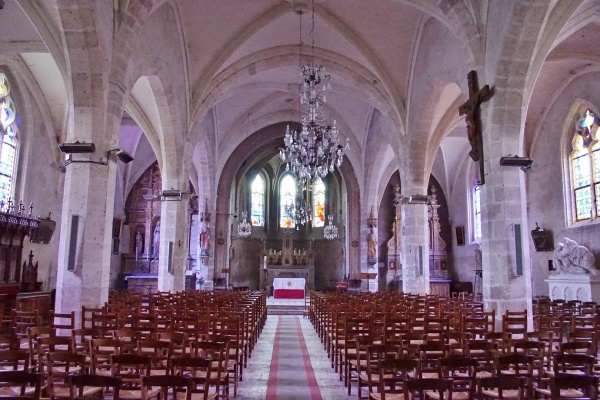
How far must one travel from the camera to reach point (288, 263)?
29.8 metres

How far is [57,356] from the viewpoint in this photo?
4055 millimetres

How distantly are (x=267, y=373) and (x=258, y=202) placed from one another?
Result: 25.8 metres

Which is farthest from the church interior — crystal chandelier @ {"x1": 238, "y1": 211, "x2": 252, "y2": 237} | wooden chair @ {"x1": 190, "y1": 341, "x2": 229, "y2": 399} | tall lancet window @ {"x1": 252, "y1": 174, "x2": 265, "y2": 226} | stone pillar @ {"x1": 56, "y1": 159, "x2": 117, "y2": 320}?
wooden chair @ {"x1": 190, "y1": 341, "x2": 229, "y2": 399}

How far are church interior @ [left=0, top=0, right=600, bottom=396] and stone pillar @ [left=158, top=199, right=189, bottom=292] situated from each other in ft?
0.27

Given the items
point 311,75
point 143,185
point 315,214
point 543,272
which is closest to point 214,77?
point 311,75

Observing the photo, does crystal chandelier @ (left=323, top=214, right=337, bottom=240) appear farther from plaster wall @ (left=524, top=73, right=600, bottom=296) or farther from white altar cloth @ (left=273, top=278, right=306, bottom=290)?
plaster wall @ (left=524, top=73, right=600, bottom=296)

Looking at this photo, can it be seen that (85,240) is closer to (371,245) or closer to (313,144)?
(313,144)

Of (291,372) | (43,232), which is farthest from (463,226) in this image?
(291,372)

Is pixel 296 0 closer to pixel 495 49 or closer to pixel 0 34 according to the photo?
pixel 495 49

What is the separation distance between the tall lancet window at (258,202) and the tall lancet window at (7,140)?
17.6 meters

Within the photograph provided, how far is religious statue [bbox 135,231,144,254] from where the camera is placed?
25.9 metres

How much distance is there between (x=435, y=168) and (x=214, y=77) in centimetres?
1445

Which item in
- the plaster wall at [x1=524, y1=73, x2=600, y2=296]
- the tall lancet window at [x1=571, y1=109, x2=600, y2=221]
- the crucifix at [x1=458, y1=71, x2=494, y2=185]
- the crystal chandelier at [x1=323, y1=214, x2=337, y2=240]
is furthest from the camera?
the crystal chandelier at [x1=323, y1=214, x2=337, y2=240]

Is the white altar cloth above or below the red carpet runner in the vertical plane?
above
